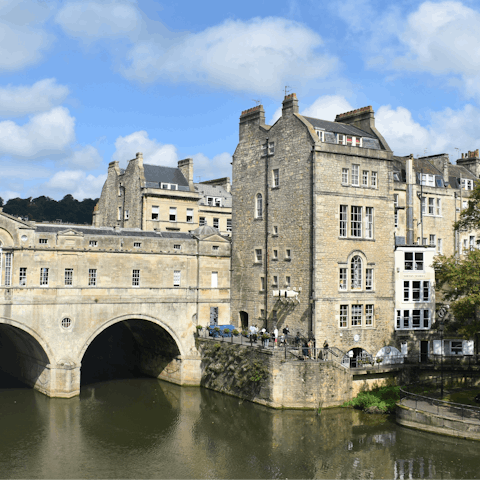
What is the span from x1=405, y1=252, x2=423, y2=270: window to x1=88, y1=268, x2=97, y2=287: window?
71.9ft

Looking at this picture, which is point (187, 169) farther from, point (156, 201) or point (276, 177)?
point (276, 177)

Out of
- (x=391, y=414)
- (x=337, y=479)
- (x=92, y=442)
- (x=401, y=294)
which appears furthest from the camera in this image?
(x=401, y=294)

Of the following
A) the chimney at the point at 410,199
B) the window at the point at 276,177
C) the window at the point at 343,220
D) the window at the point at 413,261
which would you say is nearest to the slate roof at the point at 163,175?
the window at the point at 276,177

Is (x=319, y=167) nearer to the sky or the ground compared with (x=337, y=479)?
nearer to the sky

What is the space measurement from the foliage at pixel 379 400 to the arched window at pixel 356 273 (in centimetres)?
717

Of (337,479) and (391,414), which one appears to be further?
(391,414)

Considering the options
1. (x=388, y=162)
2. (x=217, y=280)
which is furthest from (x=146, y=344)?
(x=388, y=162)

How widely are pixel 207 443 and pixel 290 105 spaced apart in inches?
923

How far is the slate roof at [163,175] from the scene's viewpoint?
2224 inches

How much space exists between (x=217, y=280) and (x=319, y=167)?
1212cm

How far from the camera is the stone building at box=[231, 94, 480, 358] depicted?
38969 millimetres

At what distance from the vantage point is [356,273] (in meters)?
40.2

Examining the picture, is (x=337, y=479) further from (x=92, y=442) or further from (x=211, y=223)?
(x=211, y=223)

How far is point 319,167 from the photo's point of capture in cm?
3881
